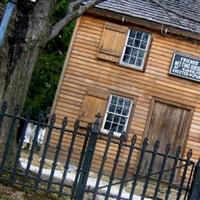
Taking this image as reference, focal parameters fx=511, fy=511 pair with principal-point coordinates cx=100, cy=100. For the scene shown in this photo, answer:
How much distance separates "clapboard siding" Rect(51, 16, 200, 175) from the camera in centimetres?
1706

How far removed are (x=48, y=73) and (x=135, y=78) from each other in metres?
7.25

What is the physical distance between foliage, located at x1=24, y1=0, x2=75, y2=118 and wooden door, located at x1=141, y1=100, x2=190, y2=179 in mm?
7209

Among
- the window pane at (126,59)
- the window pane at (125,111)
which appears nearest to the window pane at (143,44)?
the window pane at (126,59)

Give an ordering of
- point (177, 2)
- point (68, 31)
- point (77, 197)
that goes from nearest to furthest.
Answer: point (77, 197), point (177, 2), point (68, 31)

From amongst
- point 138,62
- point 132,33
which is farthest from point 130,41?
point 138,62

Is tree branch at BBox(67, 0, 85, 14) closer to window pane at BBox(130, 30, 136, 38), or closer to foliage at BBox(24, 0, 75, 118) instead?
window pane at BBox(130, 30, 136, 38)

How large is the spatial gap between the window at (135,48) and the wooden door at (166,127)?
5.17ft

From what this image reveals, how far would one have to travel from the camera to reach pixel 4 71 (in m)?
7.67

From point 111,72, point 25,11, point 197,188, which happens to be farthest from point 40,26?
point 111,72

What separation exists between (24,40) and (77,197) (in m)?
2.47

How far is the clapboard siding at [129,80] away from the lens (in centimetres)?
1706

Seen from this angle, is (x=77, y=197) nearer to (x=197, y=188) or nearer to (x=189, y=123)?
(x=197, y=188)

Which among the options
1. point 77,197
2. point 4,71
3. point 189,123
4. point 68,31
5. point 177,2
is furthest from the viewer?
point 68,31

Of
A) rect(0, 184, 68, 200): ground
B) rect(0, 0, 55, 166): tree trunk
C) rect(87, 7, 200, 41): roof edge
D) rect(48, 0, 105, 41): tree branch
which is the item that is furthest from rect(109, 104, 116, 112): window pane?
rect(0, 184, 68, 200): ground
